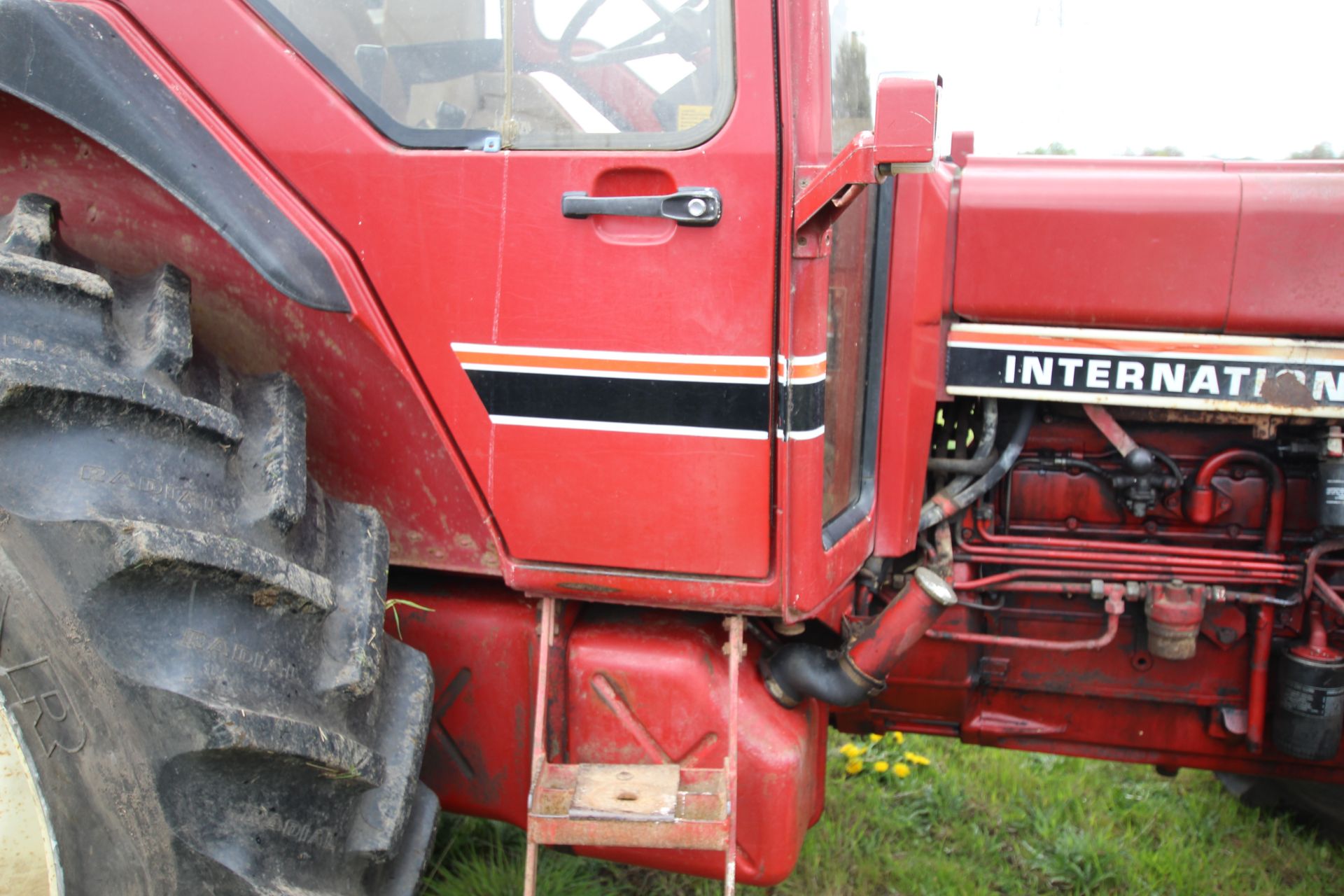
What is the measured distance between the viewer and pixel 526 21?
1.56 m

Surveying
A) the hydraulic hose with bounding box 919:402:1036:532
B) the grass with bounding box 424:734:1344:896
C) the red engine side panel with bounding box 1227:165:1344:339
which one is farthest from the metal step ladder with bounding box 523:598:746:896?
the red engine side panel with bounding box 1227:165:1344:339

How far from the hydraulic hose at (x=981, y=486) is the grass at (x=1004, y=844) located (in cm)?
102

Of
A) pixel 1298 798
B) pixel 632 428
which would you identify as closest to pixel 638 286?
pixel 632 428

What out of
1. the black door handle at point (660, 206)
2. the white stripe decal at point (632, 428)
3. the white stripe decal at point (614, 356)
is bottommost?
the white stripe decal at point (632, 428)

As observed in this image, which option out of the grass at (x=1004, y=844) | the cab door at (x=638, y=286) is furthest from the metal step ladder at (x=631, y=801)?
the grass at (x=1004, y=844)

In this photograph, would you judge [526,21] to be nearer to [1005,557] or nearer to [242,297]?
[242,297]

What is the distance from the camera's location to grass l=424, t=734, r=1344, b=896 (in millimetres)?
2514

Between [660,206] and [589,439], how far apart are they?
0.37 metres

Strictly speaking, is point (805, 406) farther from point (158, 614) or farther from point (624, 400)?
point (158, 614)

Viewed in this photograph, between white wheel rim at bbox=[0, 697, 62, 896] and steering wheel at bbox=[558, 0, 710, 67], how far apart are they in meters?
1.20

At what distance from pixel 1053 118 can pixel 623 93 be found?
1.44 metres

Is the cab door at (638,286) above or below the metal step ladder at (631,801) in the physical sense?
above

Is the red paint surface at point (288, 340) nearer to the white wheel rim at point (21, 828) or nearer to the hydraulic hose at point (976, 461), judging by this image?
the white wheel rim at point (21, 828)

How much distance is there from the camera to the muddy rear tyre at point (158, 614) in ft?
4.37
